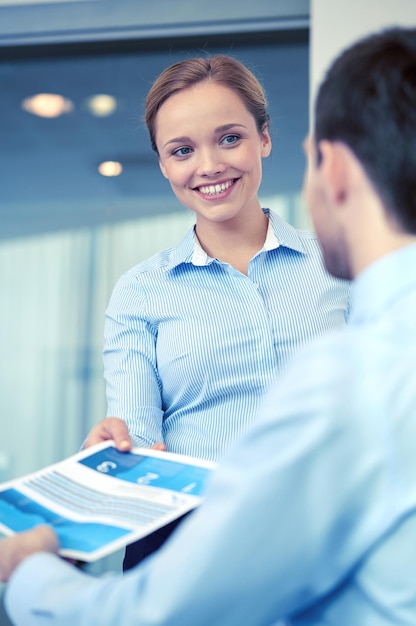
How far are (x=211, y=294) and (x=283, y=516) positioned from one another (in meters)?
0.98

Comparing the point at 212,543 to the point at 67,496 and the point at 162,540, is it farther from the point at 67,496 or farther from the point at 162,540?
the point at 162,540

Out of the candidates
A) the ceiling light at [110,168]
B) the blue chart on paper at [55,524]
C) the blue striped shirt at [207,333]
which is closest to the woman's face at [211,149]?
the blue striped shirt at [207,333]

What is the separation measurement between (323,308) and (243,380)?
24cm

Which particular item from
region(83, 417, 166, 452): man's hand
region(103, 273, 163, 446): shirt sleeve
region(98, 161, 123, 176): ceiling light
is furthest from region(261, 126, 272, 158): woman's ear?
region(98, 161, 123, 176): ceiling light

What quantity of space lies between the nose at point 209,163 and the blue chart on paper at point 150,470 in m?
0.65

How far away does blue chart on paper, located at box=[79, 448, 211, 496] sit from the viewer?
1036 mm

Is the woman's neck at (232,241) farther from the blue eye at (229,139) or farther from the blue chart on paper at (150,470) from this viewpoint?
the blue chart on paper at (150,470)

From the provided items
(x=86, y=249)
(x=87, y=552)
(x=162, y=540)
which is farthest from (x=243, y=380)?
(x=86, y=249)

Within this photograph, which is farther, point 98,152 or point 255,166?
point 98,152

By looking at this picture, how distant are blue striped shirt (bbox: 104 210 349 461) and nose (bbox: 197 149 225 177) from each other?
0.52 feet

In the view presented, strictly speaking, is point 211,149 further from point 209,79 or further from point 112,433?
point 112,433

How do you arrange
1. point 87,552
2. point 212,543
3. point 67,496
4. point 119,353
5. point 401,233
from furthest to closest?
point 119,353
point 67,496
point 87,552
point 401,233
point 212,543

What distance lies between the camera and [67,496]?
105 cm

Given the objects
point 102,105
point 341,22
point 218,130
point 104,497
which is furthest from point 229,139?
point 102,105
